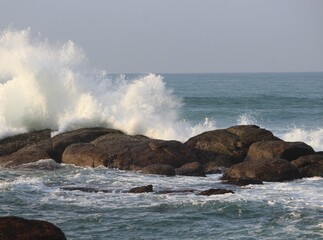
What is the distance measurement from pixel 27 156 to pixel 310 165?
32.5 feet

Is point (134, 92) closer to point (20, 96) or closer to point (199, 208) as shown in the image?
point (20, 96)

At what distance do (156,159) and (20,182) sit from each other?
4.84m

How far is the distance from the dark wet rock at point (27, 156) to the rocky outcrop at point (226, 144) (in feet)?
17.2

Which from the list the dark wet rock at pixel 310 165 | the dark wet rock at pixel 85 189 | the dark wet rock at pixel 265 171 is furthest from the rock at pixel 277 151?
the dark wet rock at pixel 85 189

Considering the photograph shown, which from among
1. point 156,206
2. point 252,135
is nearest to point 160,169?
point 252,135

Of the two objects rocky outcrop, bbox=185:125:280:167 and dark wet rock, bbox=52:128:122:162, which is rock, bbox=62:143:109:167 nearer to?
dark wet rock, bbox=52:128:122:162

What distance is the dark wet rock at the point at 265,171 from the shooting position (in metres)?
19.0

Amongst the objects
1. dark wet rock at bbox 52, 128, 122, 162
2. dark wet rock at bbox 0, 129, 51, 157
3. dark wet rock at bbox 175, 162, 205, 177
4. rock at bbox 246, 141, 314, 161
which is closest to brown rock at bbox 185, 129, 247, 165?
rock at bbox 246, 141, 314, 161

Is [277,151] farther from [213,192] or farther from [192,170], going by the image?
[213,192]

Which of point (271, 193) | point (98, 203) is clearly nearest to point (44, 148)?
point (98, 203)

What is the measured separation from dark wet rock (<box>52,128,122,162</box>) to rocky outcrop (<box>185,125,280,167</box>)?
→ 4.14 meters

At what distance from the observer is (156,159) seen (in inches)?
850

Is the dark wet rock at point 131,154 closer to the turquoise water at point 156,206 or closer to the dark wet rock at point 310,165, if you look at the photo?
the turquoise water at point 156,206

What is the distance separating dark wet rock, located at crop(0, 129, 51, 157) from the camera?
82.2ft
